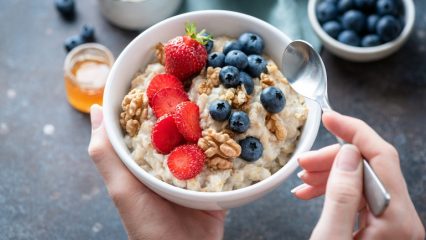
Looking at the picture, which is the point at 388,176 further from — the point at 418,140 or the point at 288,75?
the point at 418,140

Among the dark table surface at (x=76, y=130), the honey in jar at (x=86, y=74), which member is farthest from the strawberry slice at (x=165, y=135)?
the honey in jar at (x=86, y=74)

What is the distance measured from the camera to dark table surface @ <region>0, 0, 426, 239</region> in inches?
65.1

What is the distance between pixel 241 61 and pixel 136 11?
0.68 meters

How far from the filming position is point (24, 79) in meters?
1.88

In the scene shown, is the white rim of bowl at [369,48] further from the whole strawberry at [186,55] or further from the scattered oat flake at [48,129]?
the scattered oat flake at [48,129]

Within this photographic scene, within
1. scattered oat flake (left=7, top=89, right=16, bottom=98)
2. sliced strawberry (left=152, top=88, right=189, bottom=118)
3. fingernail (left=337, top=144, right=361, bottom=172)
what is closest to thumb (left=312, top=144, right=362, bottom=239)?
fingernail (left=337, top=144, right=361, bottom=172)

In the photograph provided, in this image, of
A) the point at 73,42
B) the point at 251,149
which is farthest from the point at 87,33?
the point at 251,149

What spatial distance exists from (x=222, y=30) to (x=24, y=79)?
2.57 feet

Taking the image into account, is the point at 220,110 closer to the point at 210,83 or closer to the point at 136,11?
Result: the point at 210,83

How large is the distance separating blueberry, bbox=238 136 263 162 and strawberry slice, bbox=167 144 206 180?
0.27ft

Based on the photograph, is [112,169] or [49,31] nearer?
[112,169]

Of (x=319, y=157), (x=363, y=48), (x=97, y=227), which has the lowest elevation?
(x=97, y=227)

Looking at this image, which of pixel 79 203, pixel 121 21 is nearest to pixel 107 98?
pixel 79 203

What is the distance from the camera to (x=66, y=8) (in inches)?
76.2
